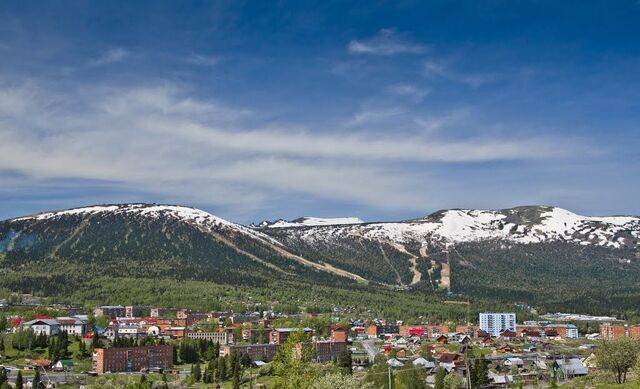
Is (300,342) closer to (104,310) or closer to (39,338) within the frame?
(39,338)

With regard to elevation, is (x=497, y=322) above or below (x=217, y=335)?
above

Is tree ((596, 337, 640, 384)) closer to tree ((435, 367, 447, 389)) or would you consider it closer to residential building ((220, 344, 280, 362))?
tree ((435, 367, 447, 389))

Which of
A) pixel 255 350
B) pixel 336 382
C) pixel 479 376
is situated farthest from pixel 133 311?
pixel 336 382

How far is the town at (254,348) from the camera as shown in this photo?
96125mm

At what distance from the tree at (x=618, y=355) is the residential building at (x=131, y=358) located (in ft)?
219

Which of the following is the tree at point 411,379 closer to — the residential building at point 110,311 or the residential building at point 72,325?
the residential building at point 72,325

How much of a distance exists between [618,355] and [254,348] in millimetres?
71850

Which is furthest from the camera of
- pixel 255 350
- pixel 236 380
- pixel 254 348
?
pixel 255 350

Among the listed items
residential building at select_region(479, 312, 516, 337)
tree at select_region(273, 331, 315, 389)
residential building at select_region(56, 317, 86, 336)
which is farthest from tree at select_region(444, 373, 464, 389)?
residential building at select_region(479, 312, 516, 337)

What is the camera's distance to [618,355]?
71.1m

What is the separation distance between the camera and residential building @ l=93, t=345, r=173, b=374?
11016 cm

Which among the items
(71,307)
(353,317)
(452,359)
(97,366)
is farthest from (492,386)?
(71,307)

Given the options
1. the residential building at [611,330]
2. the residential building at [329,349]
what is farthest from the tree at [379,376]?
the residential building at [611,330]

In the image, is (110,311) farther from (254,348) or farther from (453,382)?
(453,382)
